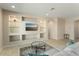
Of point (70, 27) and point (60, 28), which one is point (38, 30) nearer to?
point (60, 28)

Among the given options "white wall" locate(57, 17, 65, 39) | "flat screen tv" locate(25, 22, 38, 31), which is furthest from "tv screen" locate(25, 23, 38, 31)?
"white wall" locate(57, 17, 65, 39)

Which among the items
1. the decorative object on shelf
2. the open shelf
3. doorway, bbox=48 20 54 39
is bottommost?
the decorative object on shelf

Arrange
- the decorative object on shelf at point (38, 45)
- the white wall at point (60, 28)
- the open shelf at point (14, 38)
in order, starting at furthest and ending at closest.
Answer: the white wall at point (60, 28), the open shelf at point (14, 38), the decorative object on shelf at point (38, 45)

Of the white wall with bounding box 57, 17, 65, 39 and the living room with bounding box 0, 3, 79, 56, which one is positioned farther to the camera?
the white wall with bounding box 57, 17, 65, 39

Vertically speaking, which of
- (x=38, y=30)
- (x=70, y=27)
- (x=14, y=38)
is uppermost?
(x=70, y=27)

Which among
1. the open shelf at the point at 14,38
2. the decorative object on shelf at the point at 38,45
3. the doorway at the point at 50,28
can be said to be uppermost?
the doorway at the point at 50,28

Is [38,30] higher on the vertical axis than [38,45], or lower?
higher

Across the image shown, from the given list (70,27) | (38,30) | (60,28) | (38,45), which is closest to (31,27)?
(38,30)

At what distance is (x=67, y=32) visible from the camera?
5.11 metres

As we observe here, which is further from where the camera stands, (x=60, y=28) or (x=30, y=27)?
(x=60, y=28)

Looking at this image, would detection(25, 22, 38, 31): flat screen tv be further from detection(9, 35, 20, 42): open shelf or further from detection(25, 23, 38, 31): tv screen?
detection(9, 35, 20, 42): open shelf

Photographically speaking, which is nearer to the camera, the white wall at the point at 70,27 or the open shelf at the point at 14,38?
the open shelf at the point at 14,38

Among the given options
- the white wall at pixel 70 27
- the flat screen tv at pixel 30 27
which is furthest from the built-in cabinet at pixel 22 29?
the white wall at pixel 70 27

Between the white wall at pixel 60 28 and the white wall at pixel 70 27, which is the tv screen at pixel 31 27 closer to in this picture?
the white wall at pixel 60 28
